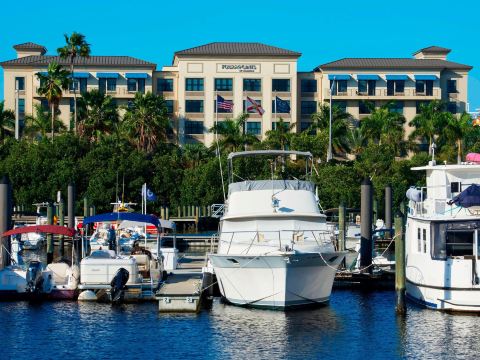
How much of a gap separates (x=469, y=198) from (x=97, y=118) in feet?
213

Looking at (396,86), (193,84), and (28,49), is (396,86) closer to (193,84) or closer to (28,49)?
(193,84)

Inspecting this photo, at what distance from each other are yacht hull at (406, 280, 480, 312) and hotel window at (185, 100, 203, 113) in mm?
80061

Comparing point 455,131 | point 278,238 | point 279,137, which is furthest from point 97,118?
point 278,238

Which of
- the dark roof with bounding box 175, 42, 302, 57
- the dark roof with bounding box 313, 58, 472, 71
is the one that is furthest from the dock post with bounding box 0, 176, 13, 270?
the dark roof with bounding box 313, 58, 472, 71

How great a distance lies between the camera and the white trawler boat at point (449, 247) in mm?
35656

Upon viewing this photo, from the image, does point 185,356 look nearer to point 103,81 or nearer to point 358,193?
point 358,193

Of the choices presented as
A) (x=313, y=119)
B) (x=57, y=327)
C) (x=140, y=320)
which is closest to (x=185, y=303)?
(x=140, y=320)

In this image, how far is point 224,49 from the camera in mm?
115938

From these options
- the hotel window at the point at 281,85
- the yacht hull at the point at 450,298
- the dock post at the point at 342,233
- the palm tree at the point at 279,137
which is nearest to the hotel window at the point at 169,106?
the hotel window at the point at 281,85

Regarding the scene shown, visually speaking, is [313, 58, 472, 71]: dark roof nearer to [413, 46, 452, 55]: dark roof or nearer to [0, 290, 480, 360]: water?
[413, 46, 452, 55]: dark roof

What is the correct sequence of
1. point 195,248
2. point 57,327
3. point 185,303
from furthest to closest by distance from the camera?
point 195,248, point 185,303, point 57,327

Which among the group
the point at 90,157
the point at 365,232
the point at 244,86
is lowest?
the point at 365,232

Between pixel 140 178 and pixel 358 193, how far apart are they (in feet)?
66.1

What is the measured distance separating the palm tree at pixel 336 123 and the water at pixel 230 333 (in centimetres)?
6401
